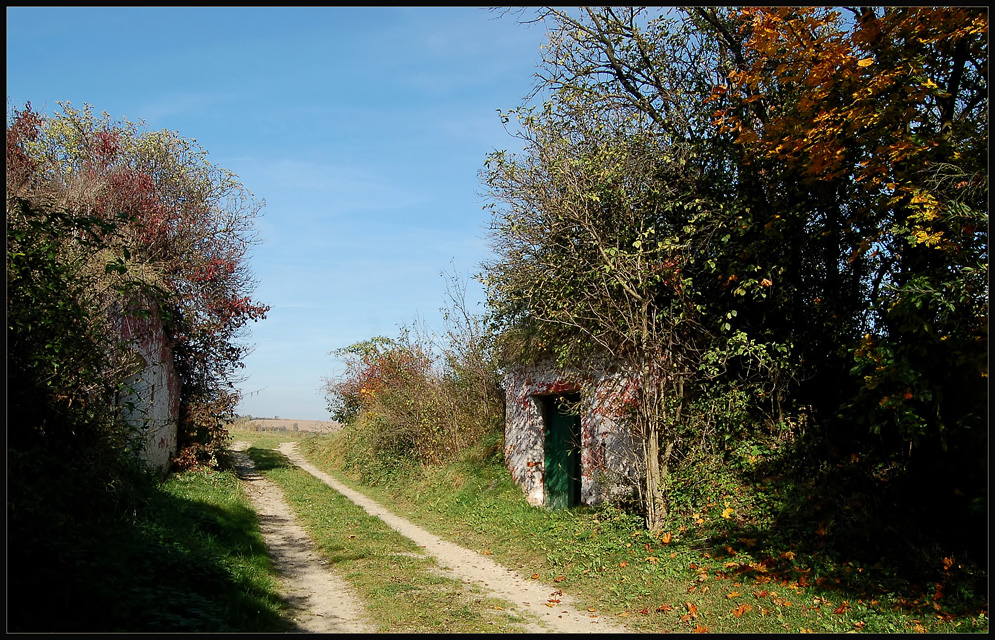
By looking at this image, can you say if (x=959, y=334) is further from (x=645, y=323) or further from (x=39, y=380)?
(x=39, y=380)

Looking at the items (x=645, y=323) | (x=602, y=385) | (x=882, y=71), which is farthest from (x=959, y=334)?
(x=602, y=385)

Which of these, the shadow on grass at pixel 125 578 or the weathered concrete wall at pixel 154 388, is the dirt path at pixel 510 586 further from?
the weathered concrete wall at pixel 154 388

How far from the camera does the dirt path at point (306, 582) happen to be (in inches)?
238

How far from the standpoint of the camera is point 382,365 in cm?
2144

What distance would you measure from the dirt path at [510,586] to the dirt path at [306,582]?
1493 mm

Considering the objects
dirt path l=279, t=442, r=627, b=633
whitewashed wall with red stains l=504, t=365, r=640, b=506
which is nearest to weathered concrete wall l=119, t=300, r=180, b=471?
dirt path l=279, t=442, r=627, b=633

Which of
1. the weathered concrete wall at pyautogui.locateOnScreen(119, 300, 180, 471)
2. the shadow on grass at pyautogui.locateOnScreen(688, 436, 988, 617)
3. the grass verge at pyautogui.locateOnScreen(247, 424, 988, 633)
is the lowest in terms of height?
the grass verge at pyautogui.locateOnScreen(247, 424, 988, 633)

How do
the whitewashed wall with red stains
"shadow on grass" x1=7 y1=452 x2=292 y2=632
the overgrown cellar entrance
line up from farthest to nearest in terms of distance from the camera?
1. the overgrown cellar entrance
2. the whitewashed wall with red stains
3. "shadow on grass" x1=7 y1=452 x2=292 y2=632

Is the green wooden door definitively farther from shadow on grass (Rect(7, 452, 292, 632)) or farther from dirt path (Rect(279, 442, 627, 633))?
shadow on grass (Rect(7, 452, 292, 632))

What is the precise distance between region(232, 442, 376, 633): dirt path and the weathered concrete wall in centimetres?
247

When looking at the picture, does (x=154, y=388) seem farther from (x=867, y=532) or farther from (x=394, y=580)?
(x=867, y=532)

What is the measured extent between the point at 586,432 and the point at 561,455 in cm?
142

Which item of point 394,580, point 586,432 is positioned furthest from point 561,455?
point 394,580

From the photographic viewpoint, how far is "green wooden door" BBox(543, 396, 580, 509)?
11688 mm
